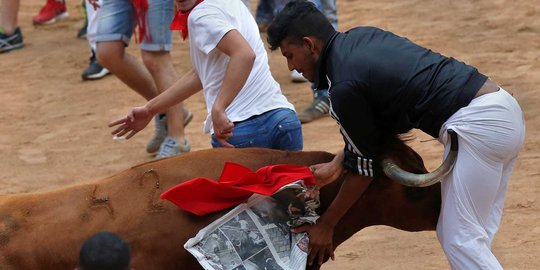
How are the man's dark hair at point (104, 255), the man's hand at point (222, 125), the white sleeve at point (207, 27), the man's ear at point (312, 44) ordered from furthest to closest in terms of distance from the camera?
the white sleeve at point (207, 27) → the man's hand at point (222, 125) → the man's ear at point (312, 44) → the man's dark hair at point (104, 255)

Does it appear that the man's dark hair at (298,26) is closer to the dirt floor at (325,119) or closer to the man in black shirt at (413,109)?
the man in black shirt at (413,109)

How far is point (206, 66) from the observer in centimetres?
554

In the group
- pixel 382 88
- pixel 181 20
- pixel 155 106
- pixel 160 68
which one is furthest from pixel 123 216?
pixel 160 68

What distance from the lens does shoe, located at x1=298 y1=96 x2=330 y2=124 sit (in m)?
9.24

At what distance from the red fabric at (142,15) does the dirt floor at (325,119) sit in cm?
126

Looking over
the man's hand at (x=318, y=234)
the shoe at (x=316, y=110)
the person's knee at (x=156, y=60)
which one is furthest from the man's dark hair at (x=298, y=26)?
the shoe at (x=316, y=110)

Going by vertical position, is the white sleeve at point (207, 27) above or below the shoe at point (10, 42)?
above

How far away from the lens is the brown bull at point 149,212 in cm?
466

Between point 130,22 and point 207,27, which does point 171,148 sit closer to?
point 130,22

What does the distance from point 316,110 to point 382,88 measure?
488cm

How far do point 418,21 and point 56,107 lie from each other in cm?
395

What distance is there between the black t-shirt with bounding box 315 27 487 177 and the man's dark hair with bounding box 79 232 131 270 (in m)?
1.09

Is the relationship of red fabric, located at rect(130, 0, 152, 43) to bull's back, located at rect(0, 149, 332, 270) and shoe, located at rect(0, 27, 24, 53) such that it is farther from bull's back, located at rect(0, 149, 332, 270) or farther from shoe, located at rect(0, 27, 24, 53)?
shoe, located at rect(0, 27, 24, 53)

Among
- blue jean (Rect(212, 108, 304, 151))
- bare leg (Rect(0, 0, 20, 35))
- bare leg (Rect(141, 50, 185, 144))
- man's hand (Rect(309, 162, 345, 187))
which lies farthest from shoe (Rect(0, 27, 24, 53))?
man's hand (Rect(309, 162, 345, 187))
